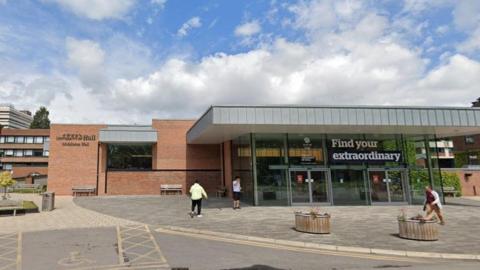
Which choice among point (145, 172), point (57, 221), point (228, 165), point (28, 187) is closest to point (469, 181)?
point (228, 165)

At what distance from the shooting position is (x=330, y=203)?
61.5 feet

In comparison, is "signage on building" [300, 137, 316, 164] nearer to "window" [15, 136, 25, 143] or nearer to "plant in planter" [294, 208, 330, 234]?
"plant in planter" [294, 208, 330, 234]

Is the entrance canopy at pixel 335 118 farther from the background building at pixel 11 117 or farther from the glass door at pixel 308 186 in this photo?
the background building at pixel 11 117

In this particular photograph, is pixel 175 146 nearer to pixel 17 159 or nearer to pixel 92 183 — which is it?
pixel 92 183

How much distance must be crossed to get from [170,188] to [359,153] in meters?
14.3

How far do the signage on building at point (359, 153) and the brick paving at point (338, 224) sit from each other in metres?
2.93

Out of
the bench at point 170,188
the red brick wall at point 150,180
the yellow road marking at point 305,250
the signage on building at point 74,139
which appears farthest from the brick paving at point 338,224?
the signage on building at point 74,139

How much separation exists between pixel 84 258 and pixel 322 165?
14042 mm

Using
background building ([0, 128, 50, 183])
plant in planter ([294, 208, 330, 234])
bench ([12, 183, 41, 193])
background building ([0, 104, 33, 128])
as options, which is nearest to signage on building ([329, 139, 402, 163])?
plant in planter ([294, 208, 330, 234])

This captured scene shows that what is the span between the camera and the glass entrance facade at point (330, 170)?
18.4 m

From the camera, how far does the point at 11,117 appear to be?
16188 centimetres

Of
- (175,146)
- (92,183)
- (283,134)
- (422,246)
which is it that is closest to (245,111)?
(283,134)

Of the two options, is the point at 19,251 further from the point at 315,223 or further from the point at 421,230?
the point at 421,230

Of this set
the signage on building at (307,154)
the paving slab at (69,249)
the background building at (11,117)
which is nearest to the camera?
the paving slab at (69,249)
